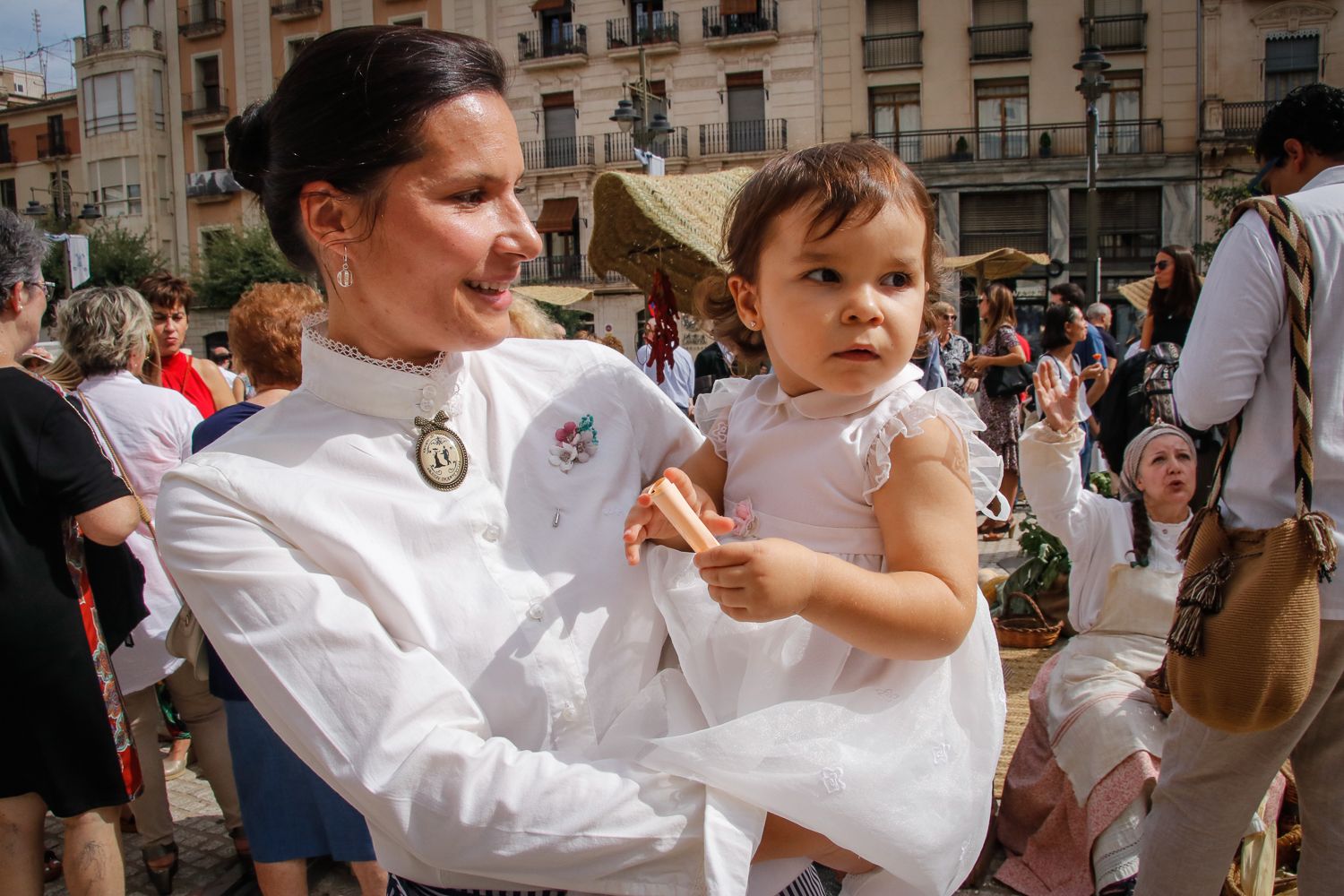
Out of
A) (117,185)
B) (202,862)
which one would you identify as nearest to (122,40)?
(117,185)

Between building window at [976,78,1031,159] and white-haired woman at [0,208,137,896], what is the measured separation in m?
25.1

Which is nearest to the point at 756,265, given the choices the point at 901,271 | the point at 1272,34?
the point at 901,271

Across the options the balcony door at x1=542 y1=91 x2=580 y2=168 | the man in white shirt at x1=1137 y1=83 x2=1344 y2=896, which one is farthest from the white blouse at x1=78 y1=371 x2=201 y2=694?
the balcony door at x1=542 y1=91 x2=580 y2=168

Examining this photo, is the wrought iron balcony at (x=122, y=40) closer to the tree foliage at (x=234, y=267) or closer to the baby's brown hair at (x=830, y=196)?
the tree foliage at (x=234, y=267)

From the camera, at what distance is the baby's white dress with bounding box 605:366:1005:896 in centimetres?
122

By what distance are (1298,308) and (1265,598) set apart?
26.1 inches

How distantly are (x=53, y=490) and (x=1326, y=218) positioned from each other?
3283 mm

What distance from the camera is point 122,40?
3359 cm

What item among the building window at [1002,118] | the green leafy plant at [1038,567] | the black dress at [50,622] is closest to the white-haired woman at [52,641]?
the black dress at [50,622]

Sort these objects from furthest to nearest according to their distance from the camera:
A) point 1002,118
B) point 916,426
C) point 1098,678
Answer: point 1002,118
point 1098,678
point 916,426

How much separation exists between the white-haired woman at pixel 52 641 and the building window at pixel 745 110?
25.2 meters

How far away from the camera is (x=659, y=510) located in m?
1.39

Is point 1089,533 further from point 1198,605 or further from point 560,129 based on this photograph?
point 560,129

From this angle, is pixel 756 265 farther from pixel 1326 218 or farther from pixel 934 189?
pixel 934 189
